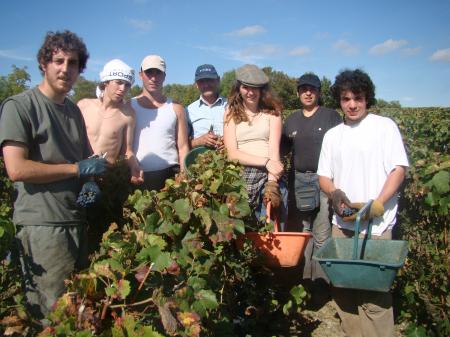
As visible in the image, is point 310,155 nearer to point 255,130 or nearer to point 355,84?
point 255,130

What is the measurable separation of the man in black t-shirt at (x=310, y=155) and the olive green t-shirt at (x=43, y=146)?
2321 millimetres

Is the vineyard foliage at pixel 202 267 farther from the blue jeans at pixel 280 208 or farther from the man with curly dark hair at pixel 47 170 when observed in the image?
the blue jeans at pixel 280 208

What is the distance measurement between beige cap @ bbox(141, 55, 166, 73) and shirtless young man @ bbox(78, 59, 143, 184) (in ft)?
1.37

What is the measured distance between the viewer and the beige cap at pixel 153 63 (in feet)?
13.0

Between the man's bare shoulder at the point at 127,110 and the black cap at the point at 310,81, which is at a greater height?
the black cap at the point at 310,81

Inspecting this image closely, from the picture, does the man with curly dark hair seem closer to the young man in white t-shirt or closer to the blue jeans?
the blue jeans

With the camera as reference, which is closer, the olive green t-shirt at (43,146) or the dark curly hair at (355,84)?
the olive green t-shirt at (43,146)

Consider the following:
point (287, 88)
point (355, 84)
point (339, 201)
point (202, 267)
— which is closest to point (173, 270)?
point (202, 267)

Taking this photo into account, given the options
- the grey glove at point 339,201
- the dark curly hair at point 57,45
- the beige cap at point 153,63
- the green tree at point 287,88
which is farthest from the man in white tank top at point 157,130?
the green tree at point 287,88

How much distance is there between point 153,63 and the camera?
13.0 ft

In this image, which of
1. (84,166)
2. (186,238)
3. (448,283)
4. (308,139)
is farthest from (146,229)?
(308,139)

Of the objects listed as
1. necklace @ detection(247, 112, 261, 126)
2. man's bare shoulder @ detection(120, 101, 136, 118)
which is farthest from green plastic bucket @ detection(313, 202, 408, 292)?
man's bare shoulder @ detection(120, 101, 136, 118)

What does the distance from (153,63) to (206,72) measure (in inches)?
25.7

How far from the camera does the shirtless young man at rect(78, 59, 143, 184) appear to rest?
136 inches
